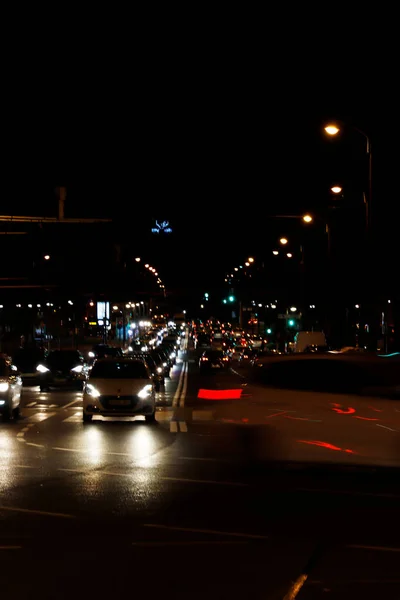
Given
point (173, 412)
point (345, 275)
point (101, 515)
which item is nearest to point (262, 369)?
point (101, 515)

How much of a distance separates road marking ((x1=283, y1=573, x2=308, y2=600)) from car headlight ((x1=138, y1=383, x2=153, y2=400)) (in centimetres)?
1730

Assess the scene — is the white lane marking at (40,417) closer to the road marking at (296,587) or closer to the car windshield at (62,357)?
the car windshield at (62,357)

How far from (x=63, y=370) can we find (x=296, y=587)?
3619 centimetres

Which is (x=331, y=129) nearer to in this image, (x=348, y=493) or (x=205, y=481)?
(x=205, y=481)

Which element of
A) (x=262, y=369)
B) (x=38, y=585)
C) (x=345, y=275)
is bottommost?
(x=38, y=585)

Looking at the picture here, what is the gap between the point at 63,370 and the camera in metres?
43.8

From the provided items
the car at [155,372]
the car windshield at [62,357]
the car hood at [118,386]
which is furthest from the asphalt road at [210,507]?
the car windshield at [62,357]

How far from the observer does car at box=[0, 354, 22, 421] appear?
85.6 feet

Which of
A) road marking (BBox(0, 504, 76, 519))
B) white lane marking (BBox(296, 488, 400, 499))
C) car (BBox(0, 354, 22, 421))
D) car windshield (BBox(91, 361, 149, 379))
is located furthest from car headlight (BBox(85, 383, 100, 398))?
road marking (BBox(0, 504, 76, 519))

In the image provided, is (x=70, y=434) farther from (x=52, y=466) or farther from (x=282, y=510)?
(x=282, y=510)

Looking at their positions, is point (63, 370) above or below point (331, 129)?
below

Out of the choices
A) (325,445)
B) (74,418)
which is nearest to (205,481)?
(325,445)

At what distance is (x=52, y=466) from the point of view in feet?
54.0

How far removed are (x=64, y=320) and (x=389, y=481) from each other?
85.6m
